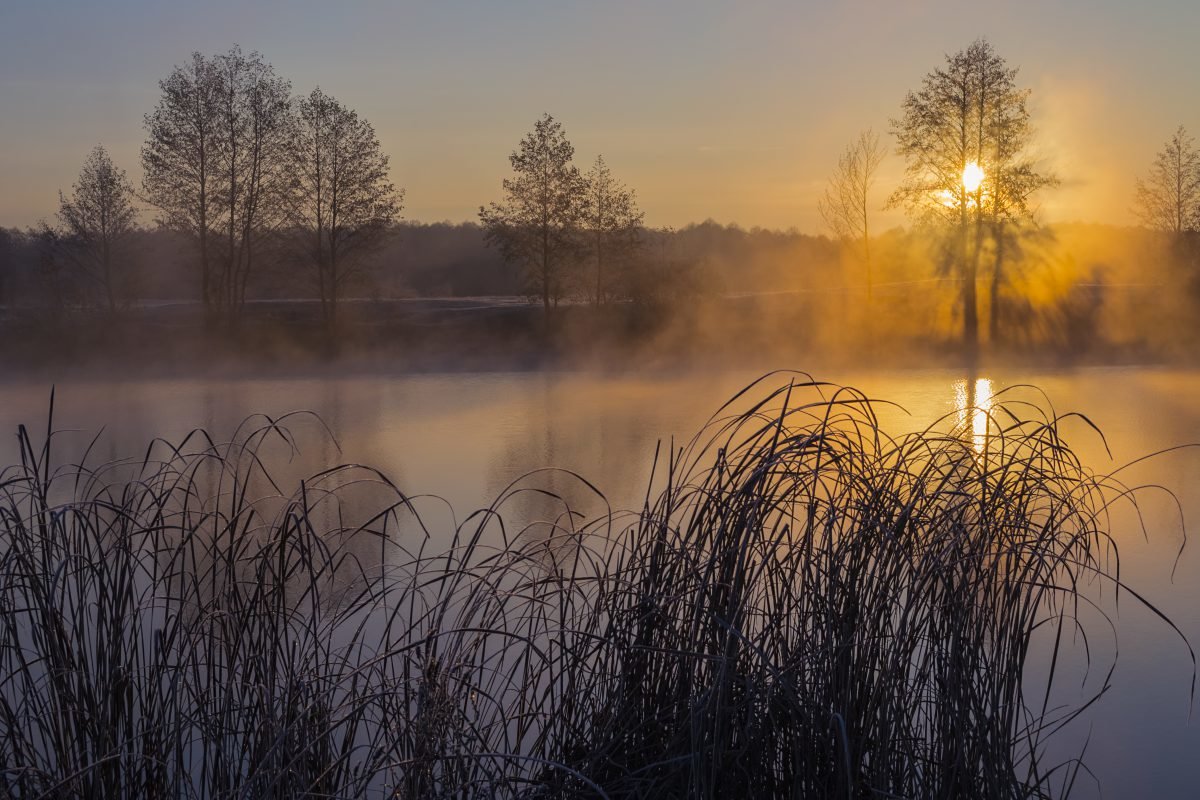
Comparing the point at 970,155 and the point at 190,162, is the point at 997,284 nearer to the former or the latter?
the point at 970,155

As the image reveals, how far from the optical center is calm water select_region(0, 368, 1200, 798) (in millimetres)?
4520

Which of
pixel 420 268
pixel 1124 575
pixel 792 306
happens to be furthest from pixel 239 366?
pixel 420 268

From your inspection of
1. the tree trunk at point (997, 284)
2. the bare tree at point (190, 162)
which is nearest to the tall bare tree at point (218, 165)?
the bare tree at point (190, 162)

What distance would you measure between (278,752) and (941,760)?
1670 millimetres

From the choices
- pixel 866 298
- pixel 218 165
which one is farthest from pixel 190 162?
pixel 866 298

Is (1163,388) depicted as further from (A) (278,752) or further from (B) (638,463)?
(A) (278,752)

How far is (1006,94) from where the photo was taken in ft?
94.6

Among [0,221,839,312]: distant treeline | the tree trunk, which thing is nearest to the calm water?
the tree trunk

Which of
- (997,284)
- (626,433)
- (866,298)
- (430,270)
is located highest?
(430,270)

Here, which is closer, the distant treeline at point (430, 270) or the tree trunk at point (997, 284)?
the tree trunk at point (997, 284)

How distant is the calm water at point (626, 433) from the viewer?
4520 millimetres

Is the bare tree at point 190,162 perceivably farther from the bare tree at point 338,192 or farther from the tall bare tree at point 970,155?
the tall bare tree at point 970,155

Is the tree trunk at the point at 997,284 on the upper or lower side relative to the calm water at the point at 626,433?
upper

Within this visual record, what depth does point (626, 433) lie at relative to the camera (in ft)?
42.4
